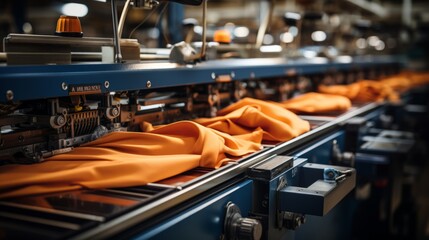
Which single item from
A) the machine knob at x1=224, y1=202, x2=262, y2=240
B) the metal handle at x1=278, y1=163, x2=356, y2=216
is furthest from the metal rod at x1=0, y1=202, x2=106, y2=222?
the metal handle at x1=278, y1=163, x2=356, y2=216

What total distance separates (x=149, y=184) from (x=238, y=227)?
0.29 m

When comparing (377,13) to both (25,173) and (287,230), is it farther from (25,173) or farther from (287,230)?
(25,173)

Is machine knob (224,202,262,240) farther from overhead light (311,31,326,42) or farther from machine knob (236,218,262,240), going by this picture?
overhead light (311,31,326,42)

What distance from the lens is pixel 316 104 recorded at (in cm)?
262

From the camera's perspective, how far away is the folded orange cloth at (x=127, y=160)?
3.59 ft

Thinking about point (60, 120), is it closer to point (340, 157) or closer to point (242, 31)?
point (340, 157)

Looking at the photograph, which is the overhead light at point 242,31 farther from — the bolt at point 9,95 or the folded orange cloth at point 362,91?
the bolt at point 9,95

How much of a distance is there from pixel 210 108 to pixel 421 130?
13.6 ft

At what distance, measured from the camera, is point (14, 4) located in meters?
5.56

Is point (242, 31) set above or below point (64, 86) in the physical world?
above

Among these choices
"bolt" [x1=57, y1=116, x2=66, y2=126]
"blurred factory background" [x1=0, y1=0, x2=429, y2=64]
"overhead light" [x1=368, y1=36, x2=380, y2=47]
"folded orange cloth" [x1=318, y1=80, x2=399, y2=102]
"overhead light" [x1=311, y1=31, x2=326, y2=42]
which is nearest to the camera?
"bolt" [x1=57, y1=116, x2=66, y2=126]

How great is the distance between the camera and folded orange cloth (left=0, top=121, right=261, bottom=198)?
1096 millimetres

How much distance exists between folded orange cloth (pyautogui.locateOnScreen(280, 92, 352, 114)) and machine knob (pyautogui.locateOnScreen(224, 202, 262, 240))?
1.31 m

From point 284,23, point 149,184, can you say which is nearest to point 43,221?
point 149,184
